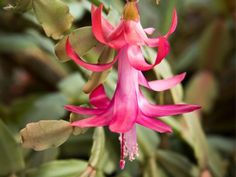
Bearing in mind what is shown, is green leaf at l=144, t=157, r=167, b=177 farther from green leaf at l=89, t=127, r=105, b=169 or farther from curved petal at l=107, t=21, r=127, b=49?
curved petal at l=107, t=21, r=127, b=49

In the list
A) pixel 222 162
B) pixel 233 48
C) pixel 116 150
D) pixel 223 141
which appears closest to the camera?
pixel 116 150

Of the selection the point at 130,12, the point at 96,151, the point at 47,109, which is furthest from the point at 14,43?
the point at 130,12

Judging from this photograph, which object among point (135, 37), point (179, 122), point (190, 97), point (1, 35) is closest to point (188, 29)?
point (190, 97)

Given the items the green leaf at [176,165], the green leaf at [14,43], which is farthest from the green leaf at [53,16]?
the green leaf at [14,43]

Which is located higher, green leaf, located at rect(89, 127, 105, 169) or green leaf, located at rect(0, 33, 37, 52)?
green leaf, located at rect(89, 127, 105, 169)

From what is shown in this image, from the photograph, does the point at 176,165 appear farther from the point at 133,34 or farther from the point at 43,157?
the point at 133,34

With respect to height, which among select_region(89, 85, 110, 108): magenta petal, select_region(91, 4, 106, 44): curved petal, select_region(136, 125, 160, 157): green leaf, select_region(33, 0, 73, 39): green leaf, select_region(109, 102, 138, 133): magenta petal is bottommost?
select_region(136, 125, 160, 157): green leaf

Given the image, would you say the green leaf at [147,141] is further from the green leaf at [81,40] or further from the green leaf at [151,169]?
the green leaf at [81,40]

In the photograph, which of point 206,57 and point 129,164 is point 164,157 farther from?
point 206,57

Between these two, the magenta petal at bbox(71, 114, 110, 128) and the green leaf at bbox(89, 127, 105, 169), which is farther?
Result: the green leaf at bbox(89, 127, 105, 169)

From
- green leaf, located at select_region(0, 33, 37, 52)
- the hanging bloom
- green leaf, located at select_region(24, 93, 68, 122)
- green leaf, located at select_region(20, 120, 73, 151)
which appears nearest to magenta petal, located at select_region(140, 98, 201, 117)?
the hanging bloom
